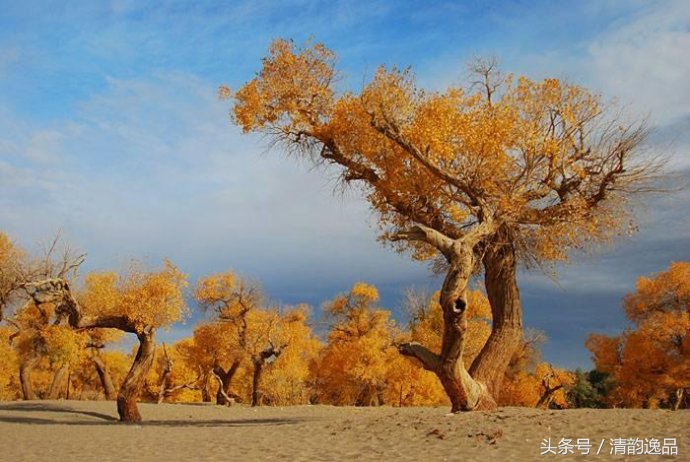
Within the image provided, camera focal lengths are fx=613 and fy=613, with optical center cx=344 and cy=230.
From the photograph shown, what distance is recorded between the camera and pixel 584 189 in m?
23.1

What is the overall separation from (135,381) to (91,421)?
290cm

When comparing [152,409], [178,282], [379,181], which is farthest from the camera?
[152,409]

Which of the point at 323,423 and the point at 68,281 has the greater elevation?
the point at 68,281

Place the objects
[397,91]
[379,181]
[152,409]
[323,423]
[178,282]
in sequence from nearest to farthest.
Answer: [323,423] < [397,91] < [379,181] < [178,282] < [152,409]

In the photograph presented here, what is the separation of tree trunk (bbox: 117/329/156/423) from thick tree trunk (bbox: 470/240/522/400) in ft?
50.1

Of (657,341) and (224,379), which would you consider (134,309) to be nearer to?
(224,379)

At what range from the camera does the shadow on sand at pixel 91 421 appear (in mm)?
25625

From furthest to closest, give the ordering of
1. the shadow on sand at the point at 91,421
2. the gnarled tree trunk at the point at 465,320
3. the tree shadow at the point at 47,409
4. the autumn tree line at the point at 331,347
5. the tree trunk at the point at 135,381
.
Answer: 1. the autumn tree line at the point at 331,347
2. the tree shadow at the point at 47,409
3. the tree trunk at the point at 135,381
4. the shadow on sand at the point at 91,421
5. the gnarled tree trunk at the point at 465,320

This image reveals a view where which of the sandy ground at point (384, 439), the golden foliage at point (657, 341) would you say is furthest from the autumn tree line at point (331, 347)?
the sandy ground at point (384, 439)

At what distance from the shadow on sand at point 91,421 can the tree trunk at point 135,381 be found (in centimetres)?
60

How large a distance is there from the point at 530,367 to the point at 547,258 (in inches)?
1617

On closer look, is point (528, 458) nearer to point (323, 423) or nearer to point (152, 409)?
point (323, 423)

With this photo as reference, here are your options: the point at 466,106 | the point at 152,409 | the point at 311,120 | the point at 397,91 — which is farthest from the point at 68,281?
the point at 466,106

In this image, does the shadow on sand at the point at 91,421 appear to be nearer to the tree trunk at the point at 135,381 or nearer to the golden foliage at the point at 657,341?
the tree trunk at the point at 135,381
